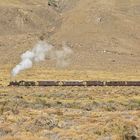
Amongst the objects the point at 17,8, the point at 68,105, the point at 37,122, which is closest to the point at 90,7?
the point at 17,8

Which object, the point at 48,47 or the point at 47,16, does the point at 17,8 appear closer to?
the point at 47,16

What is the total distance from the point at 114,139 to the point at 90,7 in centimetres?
17159

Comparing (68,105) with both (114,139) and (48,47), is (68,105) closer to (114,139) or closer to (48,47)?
(114,139)

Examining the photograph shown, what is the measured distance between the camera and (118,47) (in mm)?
160250

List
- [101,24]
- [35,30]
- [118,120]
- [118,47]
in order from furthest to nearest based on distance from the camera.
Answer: [35,30] → [101,24] → [118,47] → [118,120]

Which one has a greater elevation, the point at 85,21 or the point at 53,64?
the point at 85,21

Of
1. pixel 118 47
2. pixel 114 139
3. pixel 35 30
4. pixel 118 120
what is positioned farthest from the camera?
pixel 35 30

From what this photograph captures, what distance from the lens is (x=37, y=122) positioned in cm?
2550

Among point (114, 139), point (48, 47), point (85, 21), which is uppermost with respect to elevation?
point (85, 21)

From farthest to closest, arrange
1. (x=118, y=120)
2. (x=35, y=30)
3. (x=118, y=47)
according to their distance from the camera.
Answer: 1. (x=35, y=30)
2. (x=118, y=47)
3. (x=118, y=120)

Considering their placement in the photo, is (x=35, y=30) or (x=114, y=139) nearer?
(x=114, y=139)

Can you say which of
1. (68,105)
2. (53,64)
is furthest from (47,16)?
(68,105)

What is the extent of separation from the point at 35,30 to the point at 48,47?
48.6 m

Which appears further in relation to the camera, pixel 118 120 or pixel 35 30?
pixel 35 30
